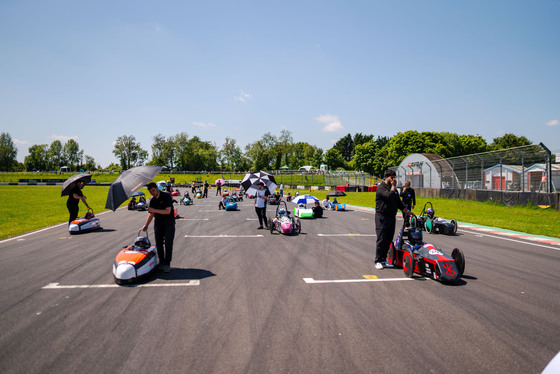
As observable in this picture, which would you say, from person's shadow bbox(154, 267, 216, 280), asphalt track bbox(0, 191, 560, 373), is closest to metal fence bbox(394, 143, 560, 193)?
asphalt track bbox(0, 191, 560, 373)

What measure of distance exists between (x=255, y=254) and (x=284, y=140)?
105 meters

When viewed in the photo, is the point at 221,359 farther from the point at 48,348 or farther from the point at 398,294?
the point at 398,294

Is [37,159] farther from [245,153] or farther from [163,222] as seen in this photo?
[163,222]

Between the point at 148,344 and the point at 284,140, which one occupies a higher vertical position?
the point at 284,140

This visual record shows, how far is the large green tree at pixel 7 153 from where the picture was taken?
121 meters

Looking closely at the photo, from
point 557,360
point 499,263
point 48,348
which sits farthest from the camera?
point 499,263

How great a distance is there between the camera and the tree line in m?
88.6

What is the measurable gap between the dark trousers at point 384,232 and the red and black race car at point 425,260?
21 centimetres

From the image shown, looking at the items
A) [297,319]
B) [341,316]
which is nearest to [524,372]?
[341,316]

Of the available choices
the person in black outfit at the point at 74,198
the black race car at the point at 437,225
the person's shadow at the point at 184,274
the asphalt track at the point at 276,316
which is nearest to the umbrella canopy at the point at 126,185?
the asphalt track at the point at 276,316

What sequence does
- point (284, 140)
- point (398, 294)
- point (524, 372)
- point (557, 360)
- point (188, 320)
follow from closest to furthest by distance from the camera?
1. point (557, 360)
2. point (524, 372)
3. point (188, 320)
4. point (398, 294)
5. point (284, 140)

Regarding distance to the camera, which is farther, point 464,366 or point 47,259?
point 47,259

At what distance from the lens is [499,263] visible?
7223mm

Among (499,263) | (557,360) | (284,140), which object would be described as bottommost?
(499,263)
